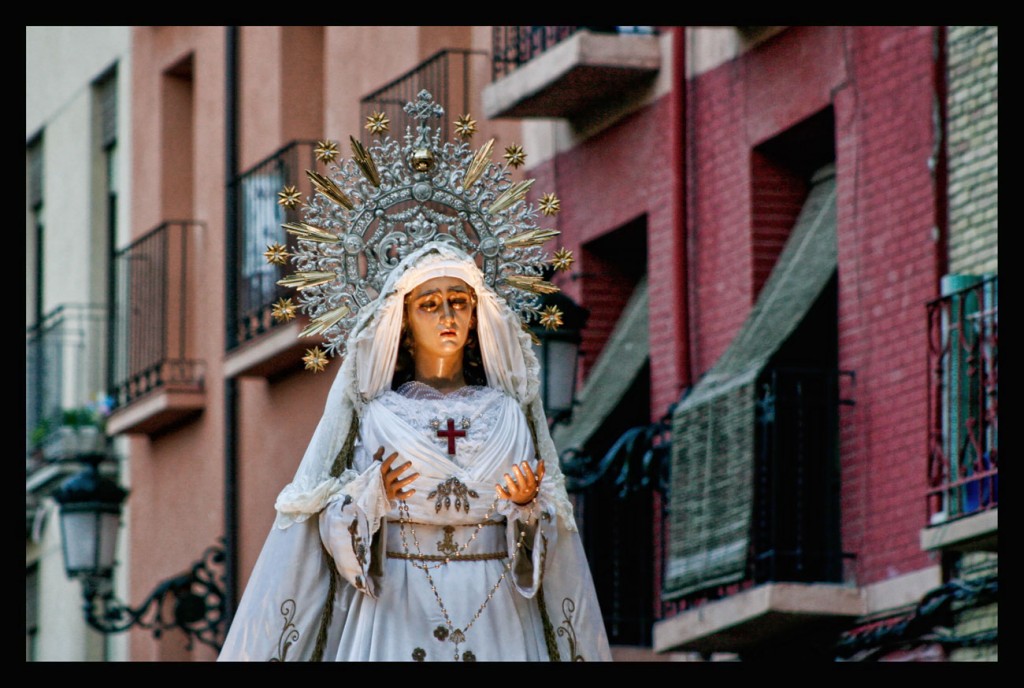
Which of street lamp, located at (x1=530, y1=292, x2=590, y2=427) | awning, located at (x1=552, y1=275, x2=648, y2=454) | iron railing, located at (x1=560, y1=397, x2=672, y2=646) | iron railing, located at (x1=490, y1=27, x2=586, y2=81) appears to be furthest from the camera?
iron railing, located at (x1=490, y1=27, x2=586, y2=81)

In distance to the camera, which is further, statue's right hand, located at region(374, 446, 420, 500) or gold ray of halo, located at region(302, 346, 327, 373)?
gold ray of halo, located at region(302, 346, 327, 373)

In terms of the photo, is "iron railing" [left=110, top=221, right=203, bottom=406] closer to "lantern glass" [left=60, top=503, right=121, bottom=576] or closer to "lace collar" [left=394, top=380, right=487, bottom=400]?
"lantern glass" [left=60, top=503, right=121, bottom=576]

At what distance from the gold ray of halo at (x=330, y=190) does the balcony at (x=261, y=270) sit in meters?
10.6

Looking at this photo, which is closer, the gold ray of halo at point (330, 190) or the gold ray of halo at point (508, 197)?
the gold ray of halo at point (330, 190)

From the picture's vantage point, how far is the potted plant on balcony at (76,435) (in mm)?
25625

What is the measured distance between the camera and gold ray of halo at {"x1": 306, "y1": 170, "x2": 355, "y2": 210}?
41.4 ft

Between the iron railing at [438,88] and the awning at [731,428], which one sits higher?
the iron railing at [438,88]

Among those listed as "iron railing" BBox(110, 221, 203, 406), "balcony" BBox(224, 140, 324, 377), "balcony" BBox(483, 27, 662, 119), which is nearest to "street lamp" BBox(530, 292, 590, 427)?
"balcony" BBox(483, 27, 662, 119)

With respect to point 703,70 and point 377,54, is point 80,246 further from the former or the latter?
point 703,70

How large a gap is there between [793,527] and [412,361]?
6374mm

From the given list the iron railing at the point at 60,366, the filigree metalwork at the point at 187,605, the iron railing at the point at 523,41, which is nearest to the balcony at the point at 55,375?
the iron railing at the point at 60,366

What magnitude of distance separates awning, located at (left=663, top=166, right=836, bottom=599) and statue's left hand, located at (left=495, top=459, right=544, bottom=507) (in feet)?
21.4

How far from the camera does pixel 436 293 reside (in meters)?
12.4

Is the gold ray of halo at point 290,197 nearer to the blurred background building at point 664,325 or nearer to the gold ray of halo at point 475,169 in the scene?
the gold ray of halo at point 475,169
